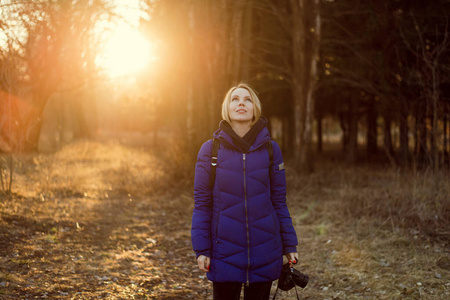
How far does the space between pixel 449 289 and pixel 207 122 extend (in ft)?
23.9

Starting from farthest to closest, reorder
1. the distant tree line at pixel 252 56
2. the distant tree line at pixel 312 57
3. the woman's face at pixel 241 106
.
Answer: the distant tree line at pixel 312 57 → the distant tree line at pixel 252 56 → the woman's face at pixel 241 106

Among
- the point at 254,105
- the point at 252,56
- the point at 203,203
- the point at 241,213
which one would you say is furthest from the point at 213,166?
the point at 252,56

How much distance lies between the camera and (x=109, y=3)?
1075 centimetres

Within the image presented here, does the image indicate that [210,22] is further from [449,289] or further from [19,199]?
[449,289]

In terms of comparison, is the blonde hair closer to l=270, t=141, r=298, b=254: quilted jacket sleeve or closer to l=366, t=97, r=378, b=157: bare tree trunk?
l=270, t=141, r=298, b=254: quilted jacket sleeve

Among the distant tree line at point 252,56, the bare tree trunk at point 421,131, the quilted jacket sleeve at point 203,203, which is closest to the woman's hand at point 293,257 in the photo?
the quilted jacket sleeve at point 203,203

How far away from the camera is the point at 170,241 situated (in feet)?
23.2

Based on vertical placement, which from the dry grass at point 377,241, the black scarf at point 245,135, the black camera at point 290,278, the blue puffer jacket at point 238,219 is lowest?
the dry grass at point 377,241

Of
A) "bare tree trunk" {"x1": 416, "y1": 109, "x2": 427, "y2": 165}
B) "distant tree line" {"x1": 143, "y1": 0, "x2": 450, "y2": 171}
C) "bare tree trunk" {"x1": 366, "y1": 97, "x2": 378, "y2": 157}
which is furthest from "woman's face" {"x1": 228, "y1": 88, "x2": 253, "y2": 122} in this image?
"bare tree trunk" {"x1": 366, "y1": 97, "x2": 378, "y2": 157}

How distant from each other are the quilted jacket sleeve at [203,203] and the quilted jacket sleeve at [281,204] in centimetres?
45

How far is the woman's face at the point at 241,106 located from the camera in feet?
9.00

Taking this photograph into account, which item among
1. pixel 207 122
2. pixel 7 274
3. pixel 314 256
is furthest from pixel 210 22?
pixel 7 274

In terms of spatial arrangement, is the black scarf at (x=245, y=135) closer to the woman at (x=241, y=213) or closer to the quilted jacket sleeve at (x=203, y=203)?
the woman at (x=241, y=213)

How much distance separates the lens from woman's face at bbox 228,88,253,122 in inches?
108
